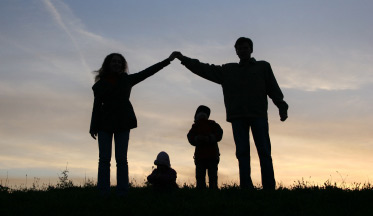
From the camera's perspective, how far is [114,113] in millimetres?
8836

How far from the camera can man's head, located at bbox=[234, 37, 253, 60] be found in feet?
31.8

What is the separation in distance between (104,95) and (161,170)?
1.96 m

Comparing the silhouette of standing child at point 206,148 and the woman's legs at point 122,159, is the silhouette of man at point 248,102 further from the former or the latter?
the woman's legs at point 122,159

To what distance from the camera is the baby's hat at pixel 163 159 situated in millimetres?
9602

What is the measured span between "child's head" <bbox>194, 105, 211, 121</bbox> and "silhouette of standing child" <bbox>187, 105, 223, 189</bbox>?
0.40ft

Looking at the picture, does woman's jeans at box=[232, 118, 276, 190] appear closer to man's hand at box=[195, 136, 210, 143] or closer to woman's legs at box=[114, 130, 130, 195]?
man's hand at box=[195, 136, 210, 143]

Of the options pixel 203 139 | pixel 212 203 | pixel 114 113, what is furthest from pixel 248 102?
pixel 114 113

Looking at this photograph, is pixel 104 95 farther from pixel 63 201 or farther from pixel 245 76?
pixel 245 76

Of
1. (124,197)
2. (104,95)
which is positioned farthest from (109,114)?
(124,197)

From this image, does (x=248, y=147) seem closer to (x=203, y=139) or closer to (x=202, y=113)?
(x=203, y=139)

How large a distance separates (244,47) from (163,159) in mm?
2881

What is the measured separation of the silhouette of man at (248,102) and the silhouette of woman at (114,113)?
150 centimetres

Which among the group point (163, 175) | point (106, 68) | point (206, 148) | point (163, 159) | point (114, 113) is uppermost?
point (106, 68)

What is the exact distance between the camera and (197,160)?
1102 centimetres
